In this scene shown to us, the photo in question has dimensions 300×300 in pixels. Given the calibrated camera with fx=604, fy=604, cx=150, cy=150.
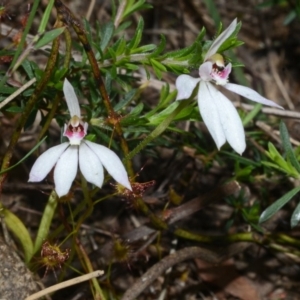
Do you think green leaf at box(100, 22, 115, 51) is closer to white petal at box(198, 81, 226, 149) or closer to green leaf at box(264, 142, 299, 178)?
white petal at box(198, 81, 226, 149)

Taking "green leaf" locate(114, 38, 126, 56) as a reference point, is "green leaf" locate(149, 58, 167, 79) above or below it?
below

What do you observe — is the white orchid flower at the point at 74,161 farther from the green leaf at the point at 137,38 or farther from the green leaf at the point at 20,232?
the green leaf at the point at 20,232

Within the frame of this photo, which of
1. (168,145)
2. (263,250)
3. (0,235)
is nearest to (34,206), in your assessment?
(0,235)

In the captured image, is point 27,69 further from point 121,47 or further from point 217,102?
point 217,102

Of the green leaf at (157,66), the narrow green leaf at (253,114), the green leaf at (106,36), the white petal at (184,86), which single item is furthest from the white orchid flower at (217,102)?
the narrow green leaf at (253,114)

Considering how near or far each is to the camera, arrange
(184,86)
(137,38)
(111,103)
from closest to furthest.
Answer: (184,86) < (137,38) < (111,103)

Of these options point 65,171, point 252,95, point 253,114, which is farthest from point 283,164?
point 65,171

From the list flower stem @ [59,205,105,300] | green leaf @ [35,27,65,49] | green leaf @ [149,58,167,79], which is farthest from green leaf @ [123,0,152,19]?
flower stem @ [59,205,105,300]
